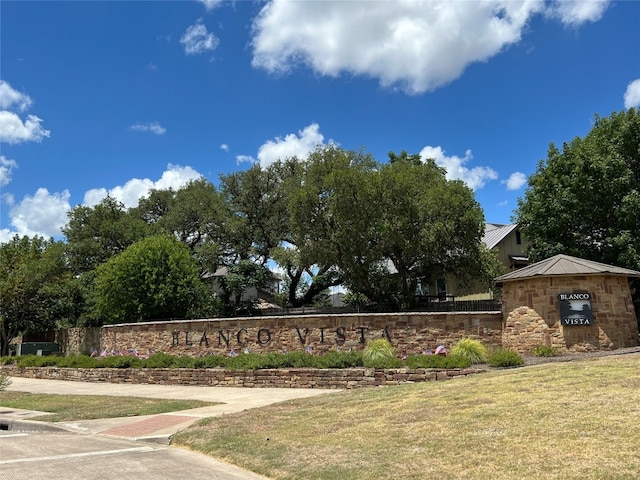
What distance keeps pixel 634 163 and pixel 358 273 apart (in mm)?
13802

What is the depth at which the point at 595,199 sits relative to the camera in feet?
78.2

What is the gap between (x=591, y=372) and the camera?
1130cm

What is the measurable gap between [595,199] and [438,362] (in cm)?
1335

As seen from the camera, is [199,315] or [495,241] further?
[495,241]

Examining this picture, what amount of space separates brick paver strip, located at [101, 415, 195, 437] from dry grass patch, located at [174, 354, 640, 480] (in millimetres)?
857

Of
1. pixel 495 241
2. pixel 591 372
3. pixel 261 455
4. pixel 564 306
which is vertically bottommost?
pixel 261 455

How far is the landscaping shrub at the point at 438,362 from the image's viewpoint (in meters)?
14.9

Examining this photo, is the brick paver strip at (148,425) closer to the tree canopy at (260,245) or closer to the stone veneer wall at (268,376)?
the stone veneer wall at (268,376)

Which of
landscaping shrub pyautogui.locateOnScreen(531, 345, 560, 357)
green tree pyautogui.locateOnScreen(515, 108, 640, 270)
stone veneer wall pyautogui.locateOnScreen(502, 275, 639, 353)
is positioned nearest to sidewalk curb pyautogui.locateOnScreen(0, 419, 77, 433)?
landscaping shrub pyautogui.locateOnScreen(531, 345, 560, 357)

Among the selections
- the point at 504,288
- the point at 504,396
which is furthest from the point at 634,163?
the point at 504,396

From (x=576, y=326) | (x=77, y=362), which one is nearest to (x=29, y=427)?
(x=77, y=362)

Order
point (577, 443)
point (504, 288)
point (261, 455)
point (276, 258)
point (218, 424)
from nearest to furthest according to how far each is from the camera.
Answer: point (577, 443), point (261, 455), point (218, 424), point (504, 288), point (276, 258)

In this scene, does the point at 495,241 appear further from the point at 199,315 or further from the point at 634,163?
the point at 199,315

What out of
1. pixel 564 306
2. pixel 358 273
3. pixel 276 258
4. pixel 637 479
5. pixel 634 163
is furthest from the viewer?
pixel 276 258
